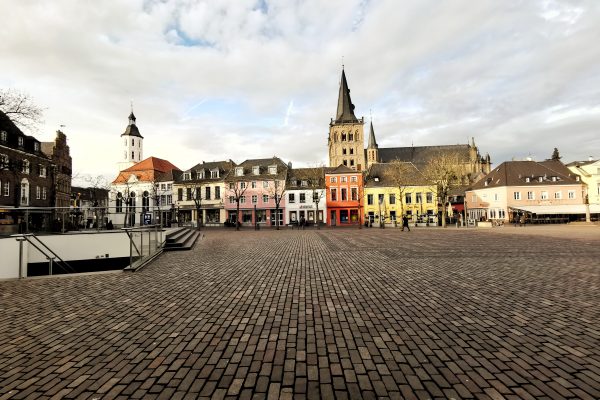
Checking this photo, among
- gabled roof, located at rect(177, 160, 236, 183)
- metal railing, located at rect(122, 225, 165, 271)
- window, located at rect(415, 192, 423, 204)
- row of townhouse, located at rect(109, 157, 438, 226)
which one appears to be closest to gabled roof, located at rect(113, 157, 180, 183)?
gabled roof, located at rect(177, 160, 236, 183)

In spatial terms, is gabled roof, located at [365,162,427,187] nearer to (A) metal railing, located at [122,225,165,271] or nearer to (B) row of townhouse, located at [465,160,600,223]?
(B) row of townhouse, located at [465,160,600,223]

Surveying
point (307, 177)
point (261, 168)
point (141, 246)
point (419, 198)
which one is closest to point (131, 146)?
point (261, 168)

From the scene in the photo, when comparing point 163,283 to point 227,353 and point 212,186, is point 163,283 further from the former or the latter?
point 212,186

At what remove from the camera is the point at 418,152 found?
80.9m

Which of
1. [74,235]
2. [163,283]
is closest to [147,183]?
[74,235]

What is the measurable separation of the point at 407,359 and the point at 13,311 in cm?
737

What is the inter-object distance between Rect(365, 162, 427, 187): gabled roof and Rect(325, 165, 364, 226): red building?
10.0 ft

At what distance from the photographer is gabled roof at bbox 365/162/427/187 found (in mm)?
49906

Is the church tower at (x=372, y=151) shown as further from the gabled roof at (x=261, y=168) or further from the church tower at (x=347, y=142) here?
the gabled roof at (x=261, y=168)

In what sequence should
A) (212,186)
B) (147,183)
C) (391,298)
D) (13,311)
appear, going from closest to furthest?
1. (13,311)
2. (391,298)
3. (212,186)
4. (147,183)

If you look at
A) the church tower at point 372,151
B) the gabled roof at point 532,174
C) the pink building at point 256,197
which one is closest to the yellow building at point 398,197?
the gabled roof at point 532,174

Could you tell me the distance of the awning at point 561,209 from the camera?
149ft

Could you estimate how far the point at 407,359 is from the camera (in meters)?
3.77

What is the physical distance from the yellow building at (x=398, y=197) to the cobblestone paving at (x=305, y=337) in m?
41.7
